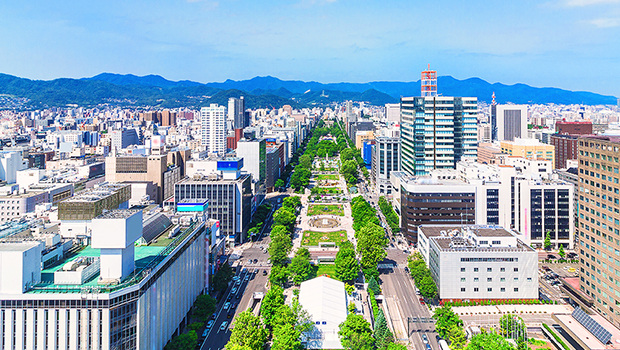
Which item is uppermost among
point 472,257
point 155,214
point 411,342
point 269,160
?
point 269,160

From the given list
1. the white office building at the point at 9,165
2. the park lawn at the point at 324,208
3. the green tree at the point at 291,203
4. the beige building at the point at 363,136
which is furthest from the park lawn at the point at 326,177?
the white office building at the point at 9,165

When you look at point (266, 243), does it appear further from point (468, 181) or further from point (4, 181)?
point (4, 181)

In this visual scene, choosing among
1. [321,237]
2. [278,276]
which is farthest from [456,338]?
[321,237]

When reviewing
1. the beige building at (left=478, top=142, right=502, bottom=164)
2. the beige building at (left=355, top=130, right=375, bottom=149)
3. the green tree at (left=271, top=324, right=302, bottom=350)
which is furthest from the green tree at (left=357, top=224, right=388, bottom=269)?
the beige building at (left=355, top=130, right=375, bottom=149)

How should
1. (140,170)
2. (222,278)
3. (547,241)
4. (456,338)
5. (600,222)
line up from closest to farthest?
1. (456,338)
2. (600,222)
3. (222,278)
4. (547,241)
5. (140,170)

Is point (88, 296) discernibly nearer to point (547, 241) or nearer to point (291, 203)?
point (547, 241)

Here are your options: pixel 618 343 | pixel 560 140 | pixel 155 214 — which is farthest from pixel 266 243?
pixel 560 140
